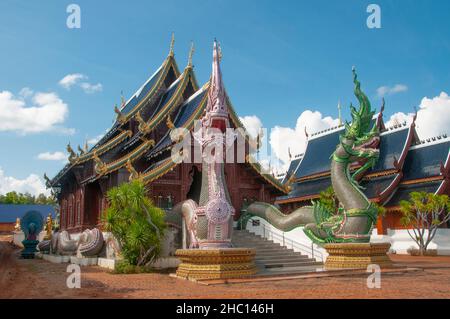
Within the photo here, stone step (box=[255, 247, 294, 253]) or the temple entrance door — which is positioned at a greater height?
the temple entrance door

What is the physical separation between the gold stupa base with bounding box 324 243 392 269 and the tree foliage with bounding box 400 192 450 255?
33.0 ft

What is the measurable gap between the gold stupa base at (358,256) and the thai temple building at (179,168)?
630 cm

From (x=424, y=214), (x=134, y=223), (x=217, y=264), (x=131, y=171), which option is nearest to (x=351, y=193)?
(x=217, y=264)

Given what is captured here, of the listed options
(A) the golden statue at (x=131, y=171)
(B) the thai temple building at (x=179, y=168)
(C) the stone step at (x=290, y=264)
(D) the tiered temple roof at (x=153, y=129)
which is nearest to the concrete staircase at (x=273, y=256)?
(C) the stone step at (x=290, y=264)

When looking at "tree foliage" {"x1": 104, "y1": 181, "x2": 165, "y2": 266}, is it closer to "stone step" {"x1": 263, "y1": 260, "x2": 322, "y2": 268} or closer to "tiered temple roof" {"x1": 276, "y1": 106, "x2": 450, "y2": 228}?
"stone step" {"x1": 263, "y1": 260, "x2": 322, "y2": 268}

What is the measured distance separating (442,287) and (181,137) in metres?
10.7

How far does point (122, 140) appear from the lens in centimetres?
2100

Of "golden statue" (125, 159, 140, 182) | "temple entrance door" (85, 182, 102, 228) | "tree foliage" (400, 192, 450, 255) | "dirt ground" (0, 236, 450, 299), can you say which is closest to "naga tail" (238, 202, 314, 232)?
"dirt ground" (0, 236, 450, 299)

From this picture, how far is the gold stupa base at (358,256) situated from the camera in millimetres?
13203

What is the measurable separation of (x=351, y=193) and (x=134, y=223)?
703 centimetres

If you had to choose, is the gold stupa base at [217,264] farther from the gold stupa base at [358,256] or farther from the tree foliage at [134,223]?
the gold stupa base at [358,256]

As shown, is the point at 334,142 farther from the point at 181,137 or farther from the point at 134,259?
the point at 134,259

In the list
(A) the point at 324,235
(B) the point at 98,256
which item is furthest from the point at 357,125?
(B) the point at 98,256

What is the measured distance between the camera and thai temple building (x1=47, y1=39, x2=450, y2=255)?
58.0 feet
